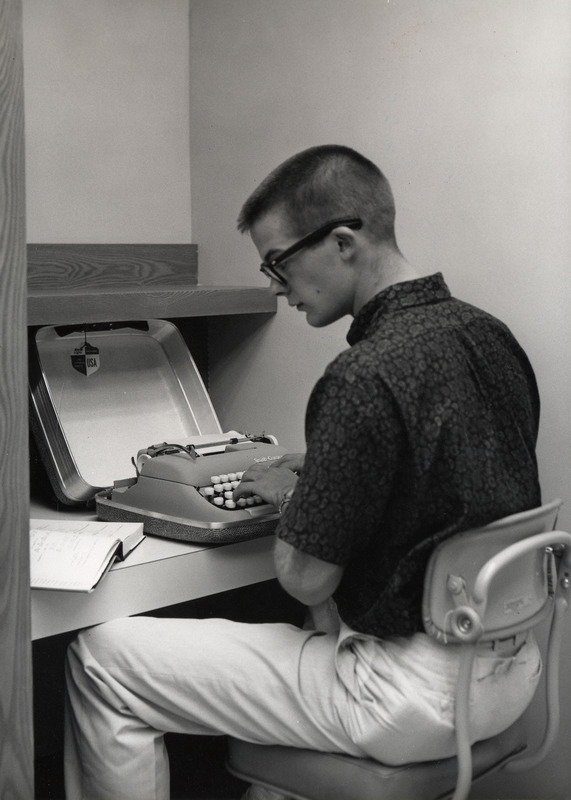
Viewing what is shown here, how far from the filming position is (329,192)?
1628 millimetres

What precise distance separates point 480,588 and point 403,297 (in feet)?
1.64

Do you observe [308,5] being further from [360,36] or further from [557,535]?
[557,535]

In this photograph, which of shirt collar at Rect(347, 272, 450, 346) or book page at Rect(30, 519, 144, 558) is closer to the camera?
shirt collar at Rect(347, 272, 450, 346)

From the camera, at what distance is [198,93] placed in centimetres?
272

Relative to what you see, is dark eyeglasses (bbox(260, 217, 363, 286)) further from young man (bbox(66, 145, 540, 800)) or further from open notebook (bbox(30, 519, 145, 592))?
open notebook (bbox(30, 519, 145, 592))

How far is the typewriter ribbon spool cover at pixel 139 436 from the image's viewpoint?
76.0 inches

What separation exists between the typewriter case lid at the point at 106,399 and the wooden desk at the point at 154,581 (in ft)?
1.09

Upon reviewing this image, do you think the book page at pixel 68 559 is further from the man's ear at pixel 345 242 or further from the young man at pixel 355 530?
the man's ear at pixel 345 242

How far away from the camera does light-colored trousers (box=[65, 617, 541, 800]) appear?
150 cm

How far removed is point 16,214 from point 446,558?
2.74ft

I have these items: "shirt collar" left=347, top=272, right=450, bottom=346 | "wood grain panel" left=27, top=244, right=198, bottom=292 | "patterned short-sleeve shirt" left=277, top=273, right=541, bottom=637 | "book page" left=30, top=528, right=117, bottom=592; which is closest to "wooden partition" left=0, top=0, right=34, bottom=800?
"book page" left=30, top=528, right=117, bottom=592

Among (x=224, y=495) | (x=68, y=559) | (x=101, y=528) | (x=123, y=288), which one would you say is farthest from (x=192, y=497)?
(x=123, y=288)

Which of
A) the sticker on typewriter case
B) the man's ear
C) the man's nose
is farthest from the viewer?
the sticker on typewriter case

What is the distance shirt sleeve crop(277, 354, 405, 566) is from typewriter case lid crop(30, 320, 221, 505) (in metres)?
0.83
